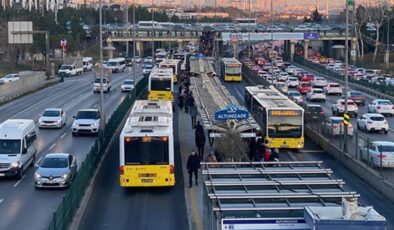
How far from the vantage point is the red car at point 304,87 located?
244 ft

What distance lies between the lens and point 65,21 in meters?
148

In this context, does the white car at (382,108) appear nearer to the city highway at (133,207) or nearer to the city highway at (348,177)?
the city highway at (348,177)

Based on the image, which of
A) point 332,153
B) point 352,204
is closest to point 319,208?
point 352,204

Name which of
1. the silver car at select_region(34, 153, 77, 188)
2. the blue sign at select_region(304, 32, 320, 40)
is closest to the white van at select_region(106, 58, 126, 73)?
the blue sign at select_region(304, 32, 320, 40)

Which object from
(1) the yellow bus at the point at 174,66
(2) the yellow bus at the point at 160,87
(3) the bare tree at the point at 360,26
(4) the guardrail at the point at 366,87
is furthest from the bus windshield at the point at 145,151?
(3) the bare tree at the point at 360,26

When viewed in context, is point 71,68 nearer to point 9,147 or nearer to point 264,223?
point 9,147

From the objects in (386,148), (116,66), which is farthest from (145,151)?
(116,66)

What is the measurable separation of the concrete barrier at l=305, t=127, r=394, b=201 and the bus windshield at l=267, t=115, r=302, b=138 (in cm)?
174

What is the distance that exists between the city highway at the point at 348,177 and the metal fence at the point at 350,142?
616 mm

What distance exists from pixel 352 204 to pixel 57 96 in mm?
61268

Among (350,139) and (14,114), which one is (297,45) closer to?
Answer: (14,114)

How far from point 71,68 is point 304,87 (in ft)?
120

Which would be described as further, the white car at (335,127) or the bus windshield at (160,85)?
the bus windshield at (160,85)

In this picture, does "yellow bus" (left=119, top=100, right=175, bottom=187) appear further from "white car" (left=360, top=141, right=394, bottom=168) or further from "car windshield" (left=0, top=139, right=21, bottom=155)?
"white car" (left=360, top=141, right=394, bottom=168)
